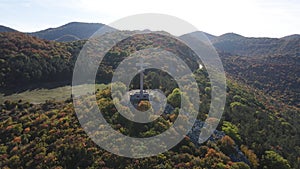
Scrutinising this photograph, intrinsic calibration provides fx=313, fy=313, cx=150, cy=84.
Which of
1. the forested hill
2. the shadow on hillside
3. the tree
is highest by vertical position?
the forested hill

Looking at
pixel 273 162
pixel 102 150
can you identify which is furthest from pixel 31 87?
pixel 273 162

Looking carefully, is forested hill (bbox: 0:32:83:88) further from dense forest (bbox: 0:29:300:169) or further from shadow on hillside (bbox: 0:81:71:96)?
shadow on hillside (bbox: 0:81:71:96)

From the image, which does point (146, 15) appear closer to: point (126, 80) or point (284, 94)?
point (126, 80)

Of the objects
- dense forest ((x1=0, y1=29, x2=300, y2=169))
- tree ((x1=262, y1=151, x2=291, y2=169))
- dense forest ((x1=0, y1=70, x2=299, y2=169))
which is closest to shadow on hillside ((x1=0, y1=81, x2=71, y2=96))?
dense forest ((x1=0, y1=29, x2=300, y2=169))

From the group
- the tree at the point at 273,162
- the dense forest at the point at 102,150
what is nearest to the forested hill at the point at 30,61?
the dense forest at the point at 102,150

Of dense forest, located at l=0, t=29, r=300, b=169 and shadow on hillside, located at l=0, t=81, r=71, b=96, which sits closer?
dense forest, located at l=0, t=29, r=300, b=169

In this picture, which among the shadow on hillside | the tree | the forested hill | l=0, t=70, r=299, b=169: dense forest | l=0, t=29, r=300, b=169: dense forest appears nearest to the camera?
Result: l=0, t=70, r=299, b=169: dense forest

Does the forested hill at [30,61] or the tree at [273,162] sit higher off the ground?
the forested hill at [30,61]

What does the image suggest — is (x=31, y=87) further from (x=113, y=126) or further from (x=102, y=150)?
(x=102, y=150)

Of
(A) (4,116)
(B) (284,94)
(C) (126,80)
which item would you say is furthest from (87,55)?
(B) (284,94)

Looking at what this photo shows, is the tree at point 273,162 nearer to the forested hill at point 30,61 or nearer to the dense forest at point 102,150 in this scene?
the dense forest at point 102,150

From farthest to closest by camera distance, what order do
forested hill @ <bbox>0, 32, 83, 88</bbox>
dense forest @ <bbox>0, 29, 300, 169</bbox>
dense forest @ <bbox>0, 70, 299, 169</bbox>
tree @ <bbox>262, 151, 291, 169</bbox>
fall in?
forested hill @ <bbox>0, 32, 83, 88</bbox> < tree @ <bbox>262, 151, 291, 169</bbox> < dense forest @ <bbox>0, 29, 300, 169</bbox> < dense forest @ <bbox>0, 70, 299, 169</bbox>
